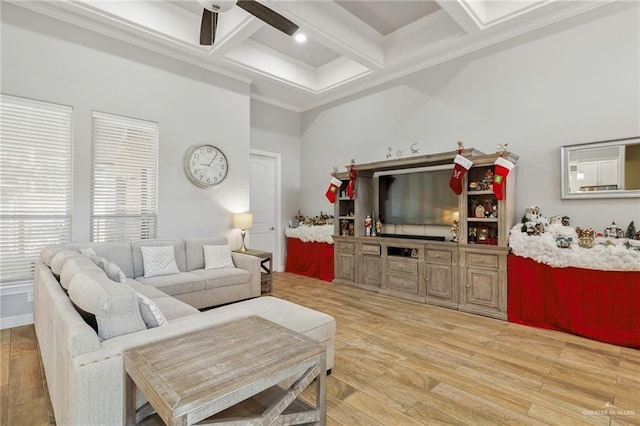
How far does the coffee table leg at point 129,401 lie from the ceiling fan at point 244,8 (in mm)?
2676

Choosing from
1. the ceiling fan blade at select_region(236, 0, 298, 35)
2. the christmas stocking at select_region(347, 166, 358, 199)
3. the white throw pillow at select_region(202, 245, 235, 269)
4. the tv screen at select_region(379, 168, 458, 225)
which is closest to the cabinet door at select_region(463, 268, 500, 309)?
the tv screen at select_region(379, 168, 458, 225)

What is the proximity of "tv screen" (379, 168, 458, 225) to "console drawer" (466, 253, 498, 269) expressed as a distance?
64 cm

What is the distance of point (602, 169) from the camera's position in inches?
132

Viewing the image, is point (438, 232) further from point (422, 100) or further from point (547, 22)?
point (547, 22)

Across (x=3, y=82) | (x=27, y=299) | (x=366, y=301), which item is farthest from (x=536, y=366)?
(x=3, y=82)

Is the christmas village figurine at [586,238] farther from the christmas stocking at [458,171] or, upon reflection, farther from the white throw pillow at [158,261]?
the white throw pillow at [158,261]

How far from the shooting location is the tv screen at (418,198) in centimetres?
436

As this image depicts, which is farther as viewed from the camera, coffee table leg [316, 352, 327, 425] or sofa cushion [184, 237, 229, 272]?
sofa cushion [184, 237, 229, 272]

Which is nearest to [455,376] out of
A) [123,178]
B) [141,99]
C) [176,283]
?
[176,283]

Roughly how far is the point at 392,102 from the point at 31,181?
4.94m

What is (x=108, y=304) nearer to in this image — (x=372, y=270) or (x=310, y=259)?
(x=372, y=270)

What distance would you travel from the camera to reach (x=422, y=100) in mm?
4871

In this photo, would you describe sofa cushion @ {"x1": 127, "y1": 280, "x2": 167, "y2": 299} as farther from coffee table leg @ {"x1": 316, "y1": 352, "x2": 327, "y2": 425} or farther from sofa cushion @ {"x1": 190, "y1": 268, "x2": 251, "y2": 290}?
coffee table leg @ {"x1": 316, "y1": 352, "x2": 327, "y2": 425}

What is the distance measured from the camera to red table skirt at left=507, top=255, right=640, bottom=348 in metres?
2.91
